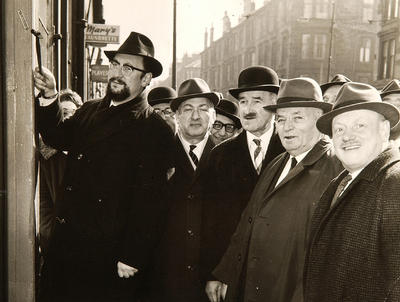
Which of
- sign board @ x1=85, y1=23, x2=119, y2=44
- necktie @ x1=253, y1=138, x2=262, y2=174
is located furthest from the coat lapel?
sign board @ x1=85, y1=23, x2=119, y2=44

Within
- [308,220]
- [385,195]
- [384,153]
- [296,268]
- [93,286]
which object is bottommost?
[93,286]

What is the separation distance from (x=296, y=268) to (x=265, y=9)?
134ft

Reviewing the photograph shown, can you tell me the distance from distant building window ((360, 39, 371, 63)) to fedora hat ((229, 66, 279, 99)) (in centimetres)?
→ 3709

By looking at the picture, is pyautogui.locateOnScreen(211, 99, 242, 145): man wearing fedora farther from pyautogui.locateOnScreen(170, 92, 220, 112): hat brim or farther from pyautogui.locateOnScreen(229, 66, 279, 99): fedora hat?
pyautogui.locateOnScreen(229, 66, 279, 99): fedora hat

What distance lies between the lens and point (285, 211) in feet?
9.52

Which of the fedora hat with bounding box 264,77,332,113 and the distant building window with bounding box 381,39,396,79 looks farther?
the distant building window with bounding box 381,39,396,79

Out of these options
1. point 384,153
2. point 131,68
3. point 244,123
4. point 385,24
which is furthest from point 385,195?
point 385,24

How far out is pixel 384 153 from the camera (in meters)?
2.29

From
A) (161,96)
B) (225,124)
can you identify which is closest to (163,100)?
(161,96)

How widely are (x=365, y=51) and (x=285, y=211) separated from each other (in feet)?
128

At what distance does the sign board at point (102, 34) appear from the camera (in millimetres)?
10295

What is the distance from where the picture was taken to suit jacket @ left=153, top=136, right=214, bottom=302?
368 cm

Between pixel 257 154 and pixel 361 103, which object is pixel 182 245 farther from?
pixel 361 103

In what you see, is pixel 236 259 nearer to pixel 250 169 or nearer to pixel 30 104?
pixel 250 169
